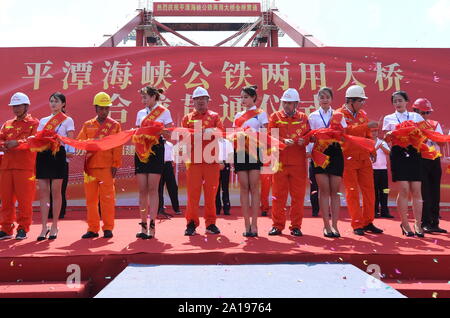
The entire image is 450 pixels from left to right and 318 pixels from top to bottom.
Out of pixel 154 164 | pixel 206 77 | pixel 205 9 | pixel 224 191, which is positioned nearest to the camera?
pixel 154 164

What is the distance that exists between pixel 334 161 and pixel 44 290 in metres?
2.62

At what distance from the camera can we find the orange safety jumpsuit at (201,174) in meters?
3.70

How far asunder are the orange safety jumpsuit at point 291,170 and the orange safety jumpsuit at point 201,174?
591 mm

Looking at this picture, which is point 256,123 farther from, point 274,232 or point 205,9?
point 205,9

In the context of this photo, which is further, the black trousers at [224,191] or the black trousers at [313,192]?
the black trousers at [224,191]

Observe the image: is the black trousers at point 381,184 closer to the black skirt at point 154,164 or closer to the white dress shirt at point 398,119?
the white dress shirt at point 398,119

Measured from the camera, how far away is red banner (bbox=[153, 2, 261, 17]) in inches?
628

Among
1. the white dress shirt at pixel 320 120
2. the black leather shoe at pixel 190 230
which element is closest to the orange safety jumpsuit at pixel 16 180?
the black leather shoe at pixel 190 230

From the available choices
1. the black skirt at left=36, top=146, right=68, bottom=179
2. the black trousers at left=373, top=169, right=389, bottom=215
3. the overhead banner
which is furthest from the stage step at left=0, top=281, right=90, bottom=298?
the black trousers at left=373, top=169, right=389, bottom=215

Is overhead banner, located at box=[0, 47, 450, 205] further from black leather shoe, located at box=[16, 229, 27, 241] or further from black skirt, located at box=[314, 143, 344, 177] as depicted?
black skirt, located at box=[314, 143, 344, 177]

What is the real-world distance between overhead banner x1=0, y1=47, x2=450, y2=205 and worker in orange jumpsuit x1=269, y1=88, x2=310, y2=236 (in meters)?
2.34

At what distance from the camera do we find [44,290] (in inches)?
101

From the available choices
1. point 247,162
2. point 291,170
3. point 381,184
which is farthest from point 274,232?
point 381,184
